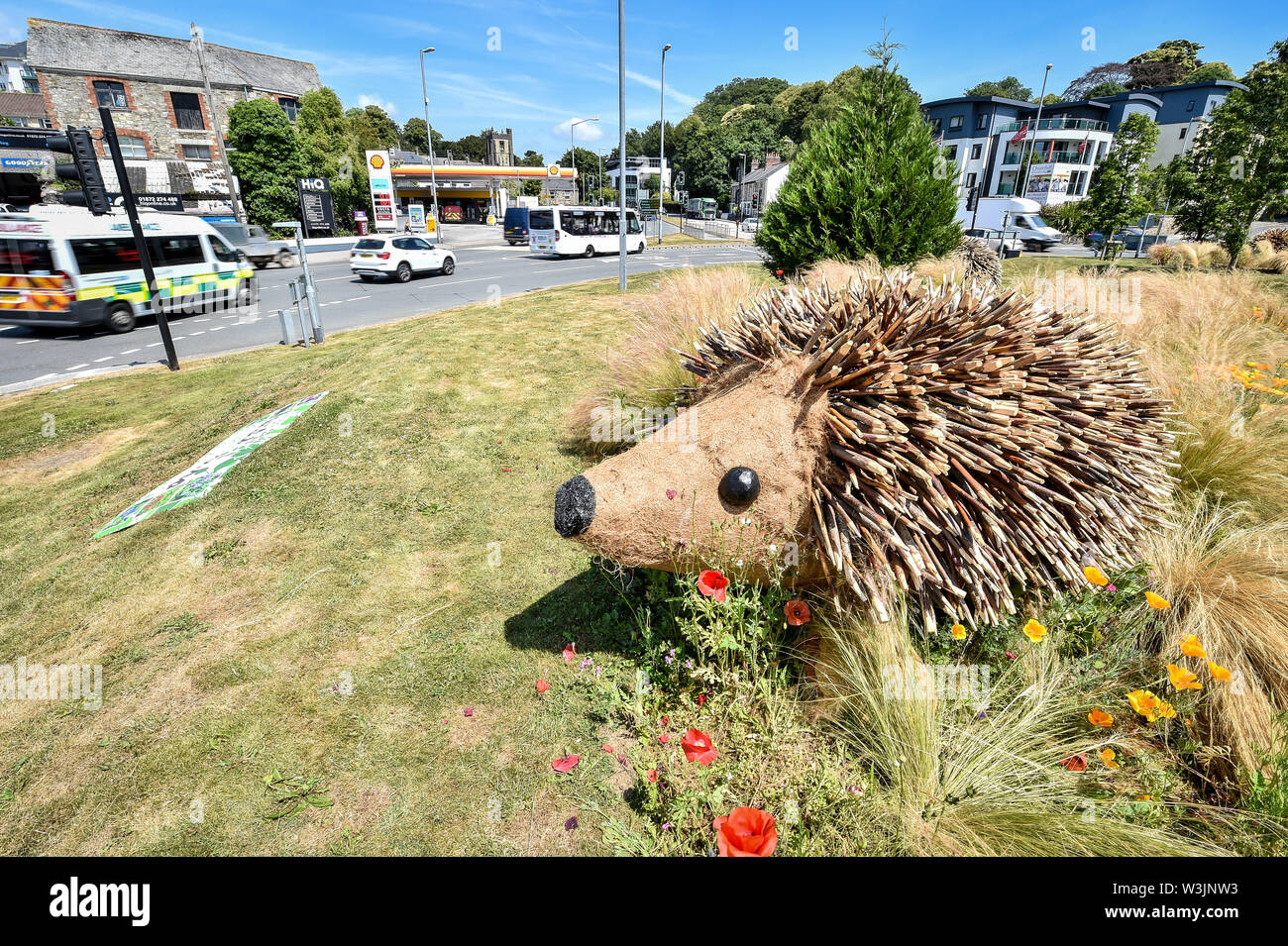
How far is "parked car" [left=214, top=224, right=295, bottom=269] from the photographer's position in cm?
2777

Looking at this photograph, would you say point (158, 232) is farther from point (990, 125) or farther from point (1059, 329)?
point (990, 125)

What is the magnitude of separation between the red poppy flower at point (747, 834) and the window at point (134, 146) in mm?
59724

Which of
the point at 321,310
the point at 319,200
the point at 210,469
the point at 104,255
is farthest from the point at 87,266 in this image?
the point at 319,200

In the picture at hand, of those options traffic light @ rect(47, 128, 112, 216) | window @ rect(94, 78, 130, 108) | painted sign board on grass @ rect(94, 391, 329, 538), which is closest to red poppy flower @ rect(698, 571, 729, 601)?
painted sign board on grass @ rect(94, 391, 329, 538)

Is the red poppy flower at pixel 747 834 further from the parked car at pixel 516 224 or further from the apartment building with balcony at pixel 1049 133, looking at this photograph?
the apartment building with balcony at pixel 1049 133

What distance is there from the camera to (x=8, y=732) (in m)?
3.75

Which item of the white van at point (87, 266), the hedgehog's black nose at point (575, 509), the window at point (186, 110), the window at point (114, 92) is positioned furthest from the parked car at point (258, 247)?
the hedgehog's black nose at point (575, 509)

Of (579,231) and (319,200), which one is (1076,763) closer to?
(579,231)

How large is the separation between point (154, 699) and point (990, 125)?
231ft

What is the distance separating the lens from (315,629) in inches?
172

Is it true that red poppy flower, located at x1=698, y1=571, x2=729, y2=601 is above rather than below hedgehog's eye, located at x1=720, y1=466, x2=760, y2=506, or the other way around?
below

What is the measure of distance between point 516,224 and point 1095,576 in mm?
42658

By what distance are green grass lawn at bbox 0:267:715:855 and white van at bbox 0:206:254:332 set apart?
24.8ft

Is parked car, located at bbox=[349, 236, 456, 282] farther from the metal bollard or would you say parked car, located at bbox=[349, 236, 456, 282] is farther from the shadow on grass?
the shadow on grass
